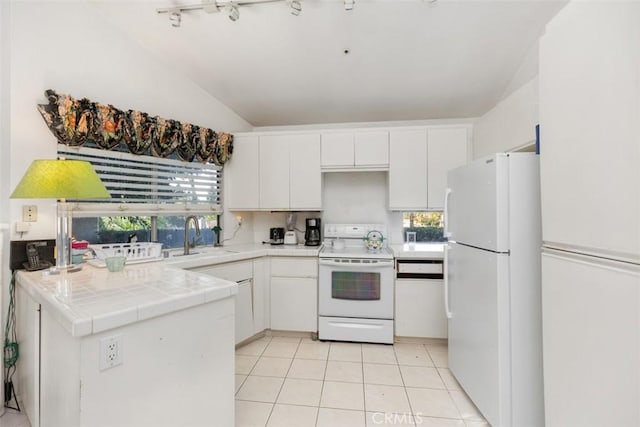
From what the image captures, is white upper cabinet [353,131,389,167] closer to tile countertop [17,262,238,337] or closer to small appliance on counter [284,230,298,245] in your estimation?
small appliance on counter [284,230,298,245]

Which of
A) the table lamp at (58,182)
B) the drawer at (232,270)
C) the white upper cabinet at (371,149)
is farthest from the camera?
the white upper cabinet at (371,149)

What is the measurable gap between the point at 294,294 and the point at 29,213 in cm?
210

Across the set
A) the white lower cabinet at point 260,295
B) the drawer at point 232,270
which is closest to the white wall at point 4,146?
the drawer at point 232,270

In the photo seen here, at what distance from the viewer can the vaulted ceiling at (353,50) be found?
6.68 ft

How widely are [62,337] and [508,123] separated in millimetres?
3035

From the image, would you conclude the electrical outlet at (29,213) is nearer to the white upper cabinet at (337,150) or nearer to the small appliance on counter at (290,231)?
the small appliance on counter at (290,231)

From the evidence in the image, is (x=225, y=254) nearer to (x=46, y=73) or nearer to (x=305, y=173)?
(x=305, y=173)

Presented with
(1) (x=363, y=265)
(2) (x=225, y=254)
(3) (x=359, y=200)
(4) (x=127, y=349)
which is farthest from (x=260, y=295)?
(4) (x=127, y=349)

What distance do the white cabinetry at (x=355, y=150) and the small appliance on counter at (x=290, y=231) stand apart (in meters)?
0.78

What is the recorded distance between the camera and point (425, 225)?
333 cm

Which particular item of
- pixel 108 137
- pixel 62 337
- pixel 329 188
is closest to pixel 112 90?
pixel 108 137

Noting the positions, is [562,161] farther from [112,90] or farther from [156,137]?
[112,90]

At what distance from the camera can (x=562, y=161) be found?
3.51 ft

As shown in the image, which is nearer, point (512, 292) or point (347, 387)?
point (512, 292)
